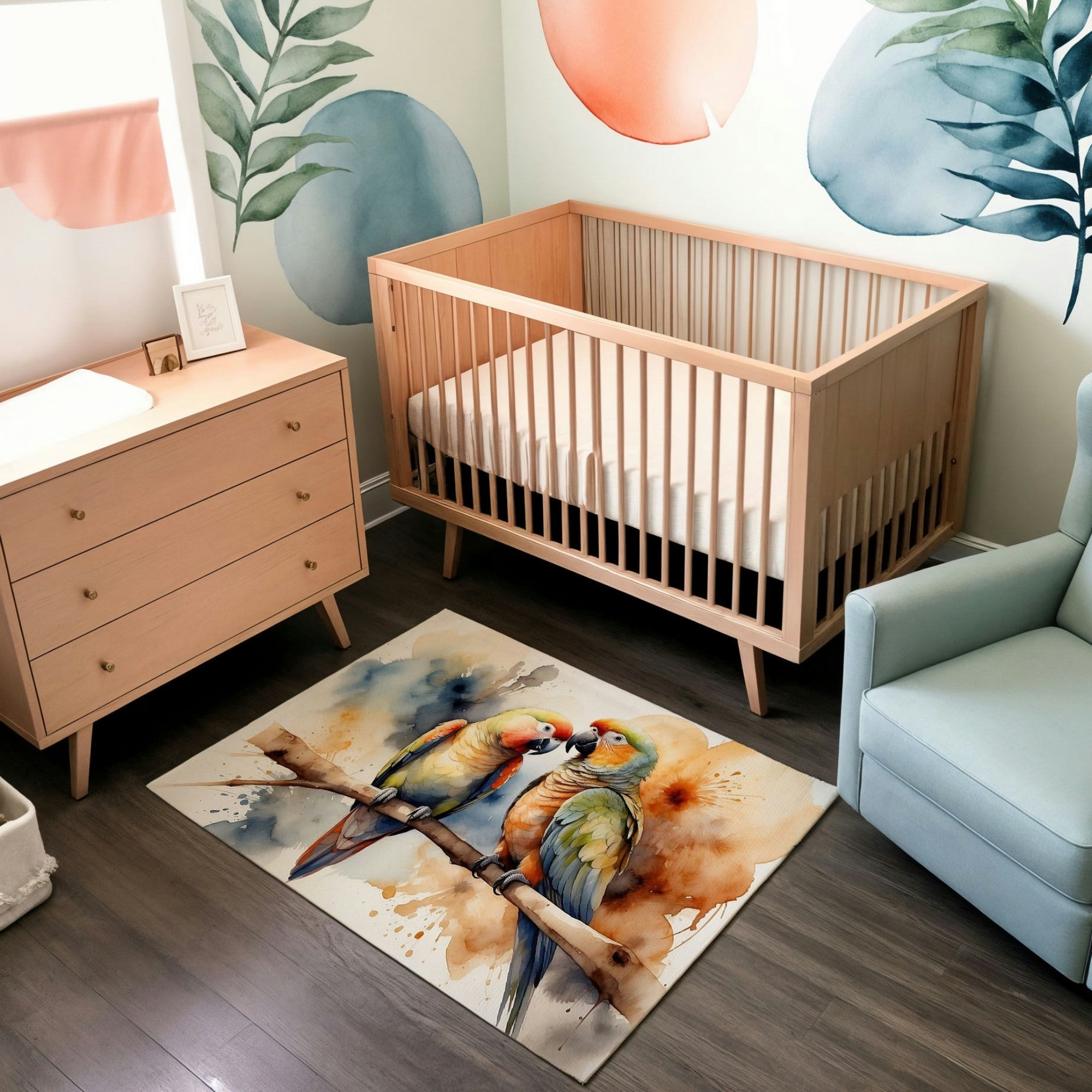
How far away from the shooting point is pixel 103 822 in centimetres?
222

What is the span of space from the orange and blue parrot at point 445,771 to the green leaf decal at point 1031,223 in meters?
1.44

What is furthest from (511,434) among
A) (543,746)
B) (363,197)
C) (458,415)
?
(363,197)

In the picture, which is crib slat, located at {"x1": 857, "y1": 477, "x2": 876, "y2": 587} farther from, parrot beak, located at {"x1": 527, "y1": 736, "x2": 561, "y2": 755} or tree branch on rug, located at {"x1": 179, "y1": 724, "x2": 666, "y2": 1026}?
tree branch on rug, located at {"x1": 179, "y1": 724, "x2": 666, "y2": 1026}

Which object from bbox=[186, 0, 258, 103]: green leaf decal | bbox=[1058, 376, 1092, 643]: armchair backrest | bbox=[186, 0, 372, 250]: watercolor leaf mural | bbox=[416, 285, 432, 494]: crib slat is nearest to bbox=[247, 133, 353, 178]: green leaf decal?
bbox=[186, 0, 372, 250]: watercolor leaf mural

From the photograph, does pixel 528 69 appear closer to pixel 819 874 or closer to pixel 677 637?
pixel 677 637

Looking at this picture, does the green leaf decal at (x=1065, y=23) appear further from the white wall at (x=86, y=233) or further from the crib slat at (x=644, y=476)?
the white wall at (x=86, y=233)

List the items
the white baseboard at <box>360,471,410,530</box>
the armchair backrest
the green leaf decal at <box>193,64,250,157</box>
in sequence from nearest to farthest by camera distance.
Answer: the armchair backrest < the green leaf decal at <box>193,64,250,157</box> < the white baseboard at <box>360,471,410,530</box>

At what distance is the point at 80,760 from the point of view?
7.44 feet

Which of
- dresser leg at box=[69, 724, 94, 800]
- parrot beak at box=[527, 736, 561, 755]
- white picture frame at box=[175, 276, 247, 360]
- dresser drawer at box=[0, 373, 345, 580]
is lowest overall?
parrot beak at box=[527, 736, 561, 755]

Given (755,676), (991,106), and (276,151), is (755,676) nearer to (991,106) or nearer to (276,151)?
(991,106)

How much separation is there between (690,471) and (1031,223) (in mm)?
939

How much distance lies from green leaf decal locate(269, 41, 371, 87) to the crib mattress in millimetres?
828

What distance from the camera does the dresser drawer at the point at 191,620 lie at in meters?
2.19

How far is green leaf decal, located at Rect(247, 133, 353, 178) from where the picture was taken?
2.76 meters
